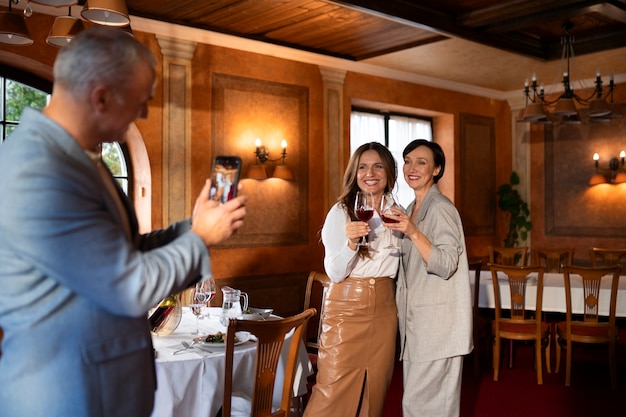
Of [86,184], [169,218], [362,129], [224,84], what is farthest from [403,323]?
[362,129]

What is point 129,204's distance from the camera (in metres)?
1.45

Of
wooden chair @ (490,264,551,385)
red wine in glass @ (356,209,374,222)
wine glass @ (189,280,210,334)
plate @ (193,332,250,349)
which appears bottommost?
wooden chair @ (490,264,551,385)

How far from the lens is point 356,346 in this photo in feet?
9.41

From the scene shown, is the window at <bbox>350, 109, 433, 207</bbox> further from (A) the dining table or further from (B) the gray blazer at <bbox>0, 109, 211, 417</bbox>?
(B) the gray blazer at <bbox>0, 109, 211, 417</bbox>

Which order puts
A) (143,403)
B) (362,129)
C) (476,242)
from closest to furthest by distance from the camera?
(143,403)
(362,129)
(476,242)

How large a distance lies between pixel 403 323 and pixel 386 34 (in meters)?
4.09

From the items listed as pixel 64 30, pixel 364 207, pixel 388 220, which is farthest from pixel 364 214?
pixel 64 30

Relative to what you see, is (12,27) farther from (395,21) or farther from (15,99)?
(395,21)

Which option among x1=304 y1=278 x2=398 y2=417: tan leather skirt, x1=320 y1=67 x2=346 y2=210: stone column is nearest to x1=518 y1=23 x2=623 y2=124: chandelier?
x1=320 y1=67 x2=346 y2=210: stone column

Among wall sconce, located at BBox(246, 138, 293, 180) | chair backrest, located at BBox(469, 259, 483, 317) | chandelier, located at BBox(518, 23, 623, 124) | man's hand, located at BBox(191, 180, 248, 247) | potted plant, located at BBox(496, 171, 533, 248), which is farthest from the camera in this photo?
potted plant, located at BBox(496, 171, 533, 248)

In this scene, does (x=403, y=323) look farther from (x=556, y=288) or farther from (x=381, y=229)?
(x=556, y=288)

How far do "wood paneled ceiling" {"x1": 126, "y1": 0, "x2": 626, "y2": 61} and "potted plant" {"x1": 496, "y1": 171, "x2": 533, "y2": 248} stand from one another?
2.57 m

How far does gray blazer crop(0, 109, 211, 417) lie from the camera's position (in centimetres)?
116

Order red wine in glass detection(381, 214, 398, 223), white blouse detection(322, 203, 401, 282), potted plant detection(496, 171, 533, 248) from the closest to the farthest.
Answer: red wine in glass detection(381, 214, 398, 223) → white blouse detection(322, 203, 401, 282) → potted plant detection(496, 171, 533, 248)
